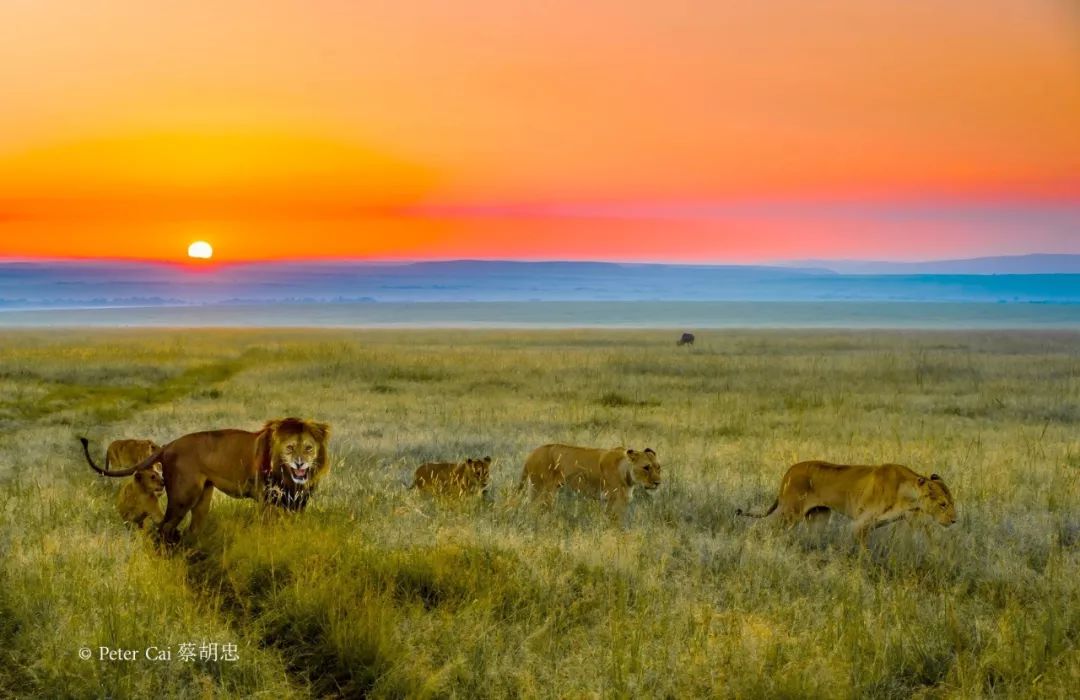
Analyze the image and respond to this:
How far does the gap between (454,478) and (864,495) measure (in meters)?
4.49

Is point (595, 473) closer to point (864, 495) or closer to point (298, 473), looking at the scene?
point (864, 495)

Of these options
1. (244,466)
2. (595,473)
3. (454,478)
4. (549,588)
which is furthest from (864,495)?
(244,466)

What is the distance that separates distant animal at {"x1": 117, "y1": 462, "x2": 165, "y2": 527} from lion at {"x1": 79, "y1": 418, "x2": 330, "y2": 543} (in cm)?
82

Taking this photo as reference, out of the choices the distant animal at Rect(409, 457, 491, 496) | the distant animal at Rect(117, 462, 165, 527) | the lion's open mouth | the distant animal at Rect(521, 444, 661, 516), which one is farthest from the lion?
the distant animal at Rect(521, 444, 661, 516)

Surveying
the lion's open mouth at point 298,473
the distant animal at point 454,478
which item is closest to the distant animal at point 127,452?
the distant animal at point 454,478

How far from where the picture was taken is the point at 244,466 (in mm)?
9133

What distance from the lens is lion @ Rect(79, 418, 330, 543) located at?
8.98m

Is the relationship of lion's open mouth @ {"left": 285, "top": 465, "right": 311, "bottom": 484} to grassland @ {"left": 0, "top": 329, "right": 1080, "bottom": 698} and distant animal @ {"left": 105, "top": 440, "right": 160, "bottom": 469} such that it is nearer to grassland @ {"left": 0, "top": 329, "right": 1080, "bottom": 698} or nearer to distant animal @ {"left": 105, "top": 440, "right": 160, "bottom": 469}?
grassland @ {"left": 0, "top": 329, "right": 1080, "bottom": 698}

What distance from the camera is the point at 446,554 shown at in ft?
27.8

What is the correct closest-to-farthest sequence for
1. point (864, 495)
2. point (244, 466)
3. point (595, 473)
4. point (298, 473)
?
1. point (298, 473)
2. point (244, 466)
3. point (864, 495)
4. point (595, 473)

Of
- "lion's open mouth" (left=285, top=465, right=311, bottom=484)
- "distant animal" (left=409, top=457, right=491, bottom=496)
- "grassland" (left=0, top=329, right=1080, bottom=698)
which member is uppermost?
"lion's open mouth" (left=285, top=465, right=311, bottom=484)

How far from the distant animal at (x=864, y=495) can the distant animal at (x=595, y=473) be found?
1600 millimetres

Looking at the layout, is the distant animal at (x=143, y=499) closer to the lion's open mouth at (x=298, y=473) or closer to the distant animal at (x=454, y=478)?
the lion's open mouth at (x=298, y=473)

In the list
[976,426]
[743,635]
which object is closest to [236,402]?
[976,426]
